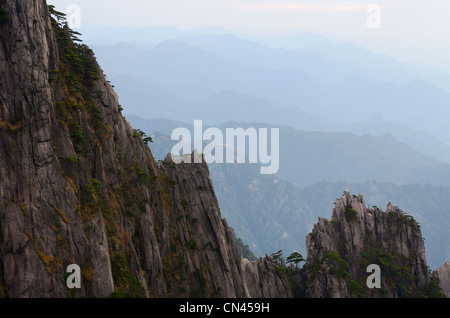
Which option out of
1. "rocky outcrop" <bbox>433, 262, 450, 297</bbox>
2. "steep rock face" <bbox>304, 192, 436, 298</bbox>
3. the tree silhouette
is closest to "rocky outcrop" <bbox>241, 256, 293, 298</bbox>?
"steep rock face" <bbox>304, 192, 436, 298</bbox>

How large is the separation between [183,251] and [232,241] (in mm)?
10326

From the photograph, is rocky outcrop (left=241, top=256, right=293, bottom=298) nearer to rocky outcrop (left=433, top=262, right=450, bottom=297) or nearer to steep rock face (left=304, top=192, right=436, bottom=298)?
steep rock face (left=304, top=192, right=436, bottom=298)

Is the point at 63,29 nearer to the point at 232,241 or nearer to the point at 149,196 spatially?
the point at 149,196

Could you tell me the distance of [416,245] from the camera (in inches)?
3516

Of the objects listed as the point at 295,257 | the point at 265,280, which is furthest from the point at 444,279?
the point at 265,280

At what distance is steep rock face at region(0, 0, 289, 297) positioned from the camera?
4572 cm

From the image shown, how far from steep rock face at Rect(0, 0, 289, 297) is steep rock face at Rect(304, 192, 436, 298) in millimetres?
19638

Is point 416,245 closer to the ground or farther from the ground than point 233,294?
farther from the ground

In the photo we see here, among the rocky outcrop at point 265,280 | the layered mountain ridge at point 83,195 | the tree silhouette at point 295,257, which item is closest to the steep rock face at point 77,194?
the layered mountain ridge at point 83,195

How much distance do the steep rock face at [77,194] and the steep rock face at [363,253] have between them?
19.6 m

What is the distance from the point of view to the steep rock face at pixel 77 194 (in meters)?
45.7
